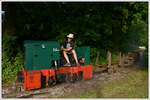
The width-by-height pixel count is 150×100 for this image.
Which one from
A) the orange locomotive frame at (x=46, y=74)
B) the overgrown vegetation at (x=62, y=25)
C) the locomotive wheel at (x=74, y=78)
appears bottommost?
the locomotive wheel at (x=74, y=78)

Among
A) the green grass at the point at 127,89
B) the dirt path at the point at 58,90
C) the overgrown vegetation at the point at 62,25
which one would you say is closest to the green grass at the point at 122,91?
the green grass at the point at 127,89

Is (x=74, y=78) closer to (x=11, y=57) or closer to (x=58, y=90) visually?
(x=58, y=90)

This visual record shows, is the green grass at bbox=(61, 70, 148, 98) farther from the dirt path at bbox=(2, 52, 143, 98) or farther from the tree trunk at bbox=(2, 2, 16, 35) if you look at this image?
the tree trunk at bbox=(2, 2, 16, 35)

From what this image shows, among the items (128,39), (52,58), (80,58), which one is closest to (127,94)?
(80,58)

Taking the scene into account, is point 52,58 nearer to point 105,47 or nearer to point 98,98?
point 98,98

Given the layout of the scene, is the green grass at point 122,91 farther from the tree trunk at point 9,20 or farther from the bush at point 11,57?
the tree trunk at point 9,20

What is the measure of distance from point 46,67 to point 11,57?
2.89m

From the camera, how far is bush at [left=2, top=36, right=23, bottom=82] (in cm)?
676

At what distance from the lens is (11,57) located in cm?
712

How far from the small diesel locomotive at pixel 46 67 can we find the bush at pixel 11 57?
181cm

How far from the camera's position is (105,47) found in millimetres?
7383

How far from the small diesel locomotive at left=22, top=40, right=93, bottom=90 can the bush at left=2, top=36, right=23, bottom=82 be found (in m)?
1.81

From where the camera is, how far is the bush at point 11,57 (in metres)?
6.76

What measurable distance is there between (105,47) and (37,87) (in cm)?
400
